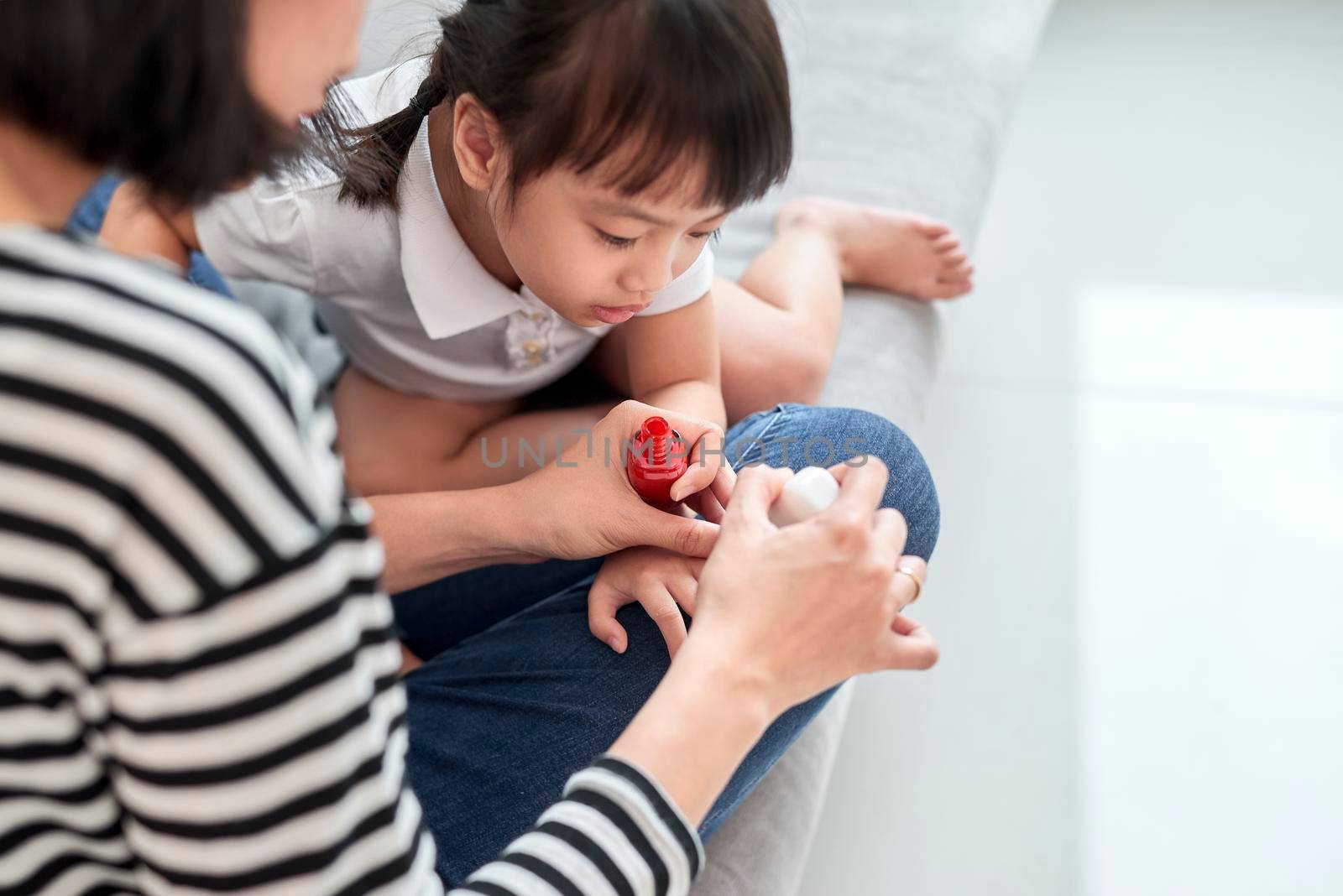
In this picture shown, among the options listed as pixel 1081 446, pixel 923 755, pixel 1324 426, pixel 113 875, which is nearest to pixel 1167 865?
pixel 923 755

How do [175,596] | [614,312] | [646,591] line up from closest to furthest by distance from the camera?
[175,596], [646,591], [614,312]

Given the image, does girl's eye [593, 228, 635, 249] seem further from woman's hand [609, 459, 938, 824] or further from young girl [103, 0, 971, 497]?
woman's hand [609, 459, 938, 824]

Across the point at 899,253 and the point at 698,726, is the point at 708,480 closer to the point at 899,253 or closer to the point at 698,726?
the point at 698,726

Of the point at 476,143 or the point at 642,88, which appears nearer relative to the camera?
the point at 642,88

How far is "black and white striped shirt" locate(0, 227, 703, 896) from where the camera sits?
0.43m

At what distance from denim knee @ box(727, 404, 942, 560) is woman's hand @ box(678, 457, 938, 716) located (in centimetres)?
22

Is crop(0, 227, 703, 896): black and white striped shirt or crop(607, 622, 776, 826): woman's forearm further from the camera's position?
crop(607, 622, 776, 826): woman's forearm

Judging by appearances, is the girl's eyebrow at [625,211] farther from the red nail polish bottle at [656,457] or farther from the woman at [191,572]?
the woman at [191,572]

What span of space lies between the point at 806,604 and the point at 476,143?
0.48 metres

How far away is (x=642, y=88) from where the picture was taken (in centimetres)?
80

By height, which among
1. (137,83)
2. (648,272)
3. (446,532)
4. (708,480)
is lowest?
(446,532)

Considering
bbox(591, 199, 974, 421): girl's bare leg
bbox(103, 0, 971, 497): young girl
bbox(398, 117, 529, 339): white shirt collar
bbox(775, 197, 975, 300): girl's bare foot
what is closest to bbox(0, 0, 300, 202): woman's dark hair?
bbox(103, 0, 971, 497): young girl

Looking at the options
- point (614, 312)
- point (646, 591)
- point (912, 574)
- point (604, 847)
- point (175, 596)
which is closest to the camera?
point (175, 596)

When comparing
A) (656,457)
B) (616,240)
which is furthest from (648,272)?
(656,457)
